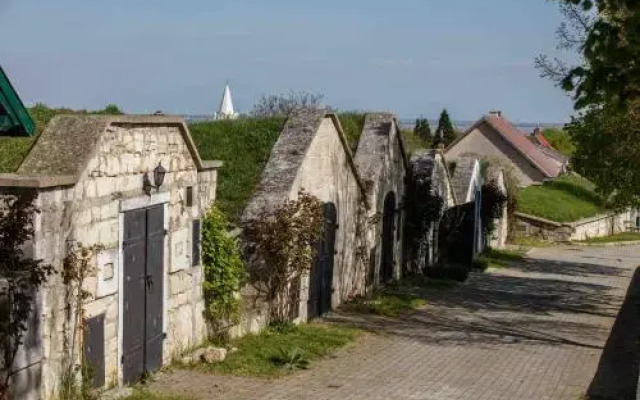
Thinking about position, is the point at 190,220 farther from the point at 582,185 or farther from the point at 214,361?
the point at 582,185

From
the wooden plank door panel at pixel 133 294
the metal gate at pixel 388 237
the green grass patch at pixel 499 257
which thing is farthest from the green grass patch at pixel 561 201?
the wooden plank door panel at pixel 133 294

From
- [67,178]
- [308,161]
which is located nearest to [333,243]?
[308,161]

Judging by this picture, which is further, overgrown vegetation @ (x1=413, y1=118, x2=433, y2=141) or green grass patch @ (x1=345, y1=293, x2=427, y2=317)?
overgrown vegetation @ (x1=413, y1=118, x2=433, y2=141)

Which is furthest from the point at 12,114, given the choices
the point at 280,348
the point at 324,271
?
the point at 324,271

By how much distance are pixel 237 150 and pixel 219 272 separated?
5.15 m

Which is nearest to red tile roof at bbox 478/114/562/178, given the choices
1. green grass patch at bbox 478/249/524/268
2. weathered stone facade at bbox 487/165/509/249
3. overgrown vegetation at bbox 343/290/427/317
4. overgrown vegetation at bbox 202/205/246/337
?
weathered stone facade at bbox 487/165/509/249

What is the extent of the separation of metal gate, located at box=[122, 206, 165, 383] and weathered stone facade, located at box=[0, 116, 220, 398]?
5.3 inches

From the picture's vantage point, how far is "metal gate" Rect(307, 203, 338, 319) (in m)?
17.3

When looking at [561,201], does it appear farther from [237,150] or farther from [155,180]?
[155,180]

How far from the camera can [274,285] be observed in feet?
49.9

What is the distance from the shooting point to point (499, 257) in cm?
3509

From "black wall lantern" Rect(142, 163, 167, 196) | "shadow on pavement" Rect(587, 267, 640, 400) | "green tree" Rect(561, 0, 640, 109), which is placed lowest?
"shadow on pavement" Rect(587, 267, 640, 400)

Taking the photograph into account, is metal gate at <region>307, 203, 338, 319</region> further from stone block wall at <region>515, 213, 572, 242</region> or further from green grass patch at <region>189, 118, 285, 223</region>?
stone block wall at <region>515, 213, 572, 242</region>

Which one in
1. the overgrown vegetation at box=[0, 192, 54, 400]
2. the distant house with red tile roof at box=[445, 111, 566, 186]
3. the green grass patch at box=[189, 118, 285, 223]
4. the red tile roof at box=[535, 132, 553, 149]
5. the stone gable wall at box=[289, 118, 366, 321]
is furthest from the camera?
the red tile roof at box=[535, 132, 553, 149]
